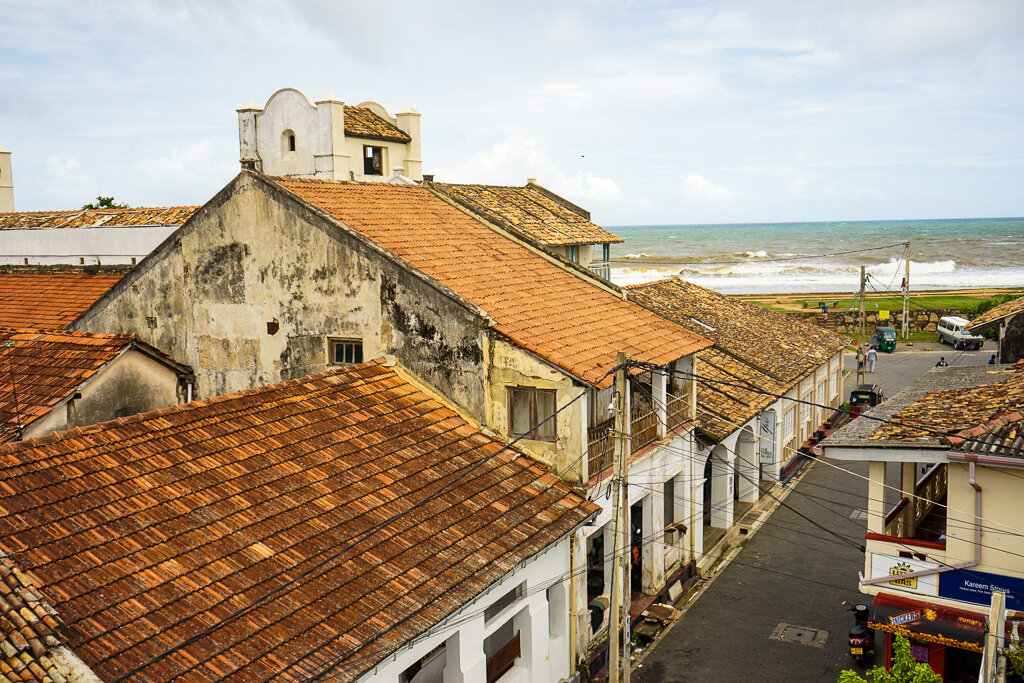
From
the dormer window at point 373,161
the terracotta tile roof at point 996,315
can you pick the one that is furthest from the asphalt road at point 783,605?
the dormer window at point 373,161

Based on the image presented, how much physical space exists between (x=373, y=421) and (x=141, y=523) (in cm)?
466

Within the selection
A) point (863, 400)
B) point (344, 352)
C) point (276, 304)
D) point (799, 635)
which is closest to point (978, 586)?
point (799, 635)

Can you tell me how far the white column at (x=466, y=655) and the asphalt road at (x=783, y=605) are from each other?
5.31 metres

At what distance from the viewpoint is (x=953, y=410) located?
629 inches

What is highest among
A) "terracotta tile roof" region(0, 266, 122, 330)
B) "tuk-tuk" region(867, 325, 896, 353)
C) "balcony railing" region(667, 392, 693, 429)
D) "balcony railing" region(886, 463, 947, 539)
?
"terracotta tile roof" region(0, 266, 122, 330)

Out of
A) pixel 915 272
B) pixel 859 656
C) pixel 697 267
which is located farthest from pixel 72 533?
pixel 697 267

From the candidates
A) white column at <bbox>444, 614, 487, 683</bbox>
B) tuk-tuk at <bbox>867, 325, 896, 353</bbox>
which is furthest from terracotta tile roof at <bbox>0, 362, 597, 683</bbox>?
tuk-tuk at <bbox>867, 325, 896, 353</bbox>

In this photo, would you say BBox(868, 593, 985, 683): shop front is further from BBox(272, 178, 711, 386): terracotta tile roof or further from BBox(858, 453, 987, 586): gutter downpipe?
BBox(272, 178, 711, 386): terracotta tile roof

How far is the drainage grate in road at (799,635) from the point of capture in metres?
17.8

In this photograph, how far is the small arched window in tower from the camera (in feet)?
68.2

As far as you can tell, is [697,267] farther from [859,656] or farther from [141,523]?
[141,523]

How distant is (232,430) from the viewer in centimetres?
1252

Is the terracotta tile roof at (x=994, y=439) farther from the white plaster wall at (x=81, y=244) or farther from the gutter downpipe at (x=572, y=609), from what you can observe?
the white plaster wall at (x=81, y=244)

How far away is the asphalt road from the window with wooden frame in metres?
5.34
